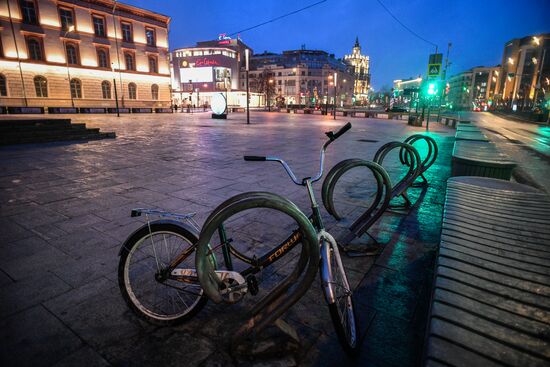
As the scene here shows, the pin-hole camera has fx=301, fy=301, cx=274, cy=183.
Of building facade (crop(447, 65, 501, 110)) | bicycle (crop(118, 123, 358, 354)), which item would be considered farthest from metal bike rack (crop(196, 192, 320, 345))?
building facade (crop(447, 65, 501, 110))

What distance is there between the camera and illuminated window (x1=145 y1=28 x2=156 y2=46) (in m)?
48.3

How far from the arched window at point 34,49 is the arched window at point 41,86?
235 cm

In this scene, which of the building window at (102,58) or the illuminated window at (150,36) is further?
the illuminated window at (150,36)

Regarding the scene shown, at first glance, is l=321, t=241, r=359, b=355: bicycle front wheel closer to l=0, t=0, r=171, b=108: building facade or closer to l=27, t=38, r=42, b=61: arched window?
l=0, t=0, r=171, b=108: building facade

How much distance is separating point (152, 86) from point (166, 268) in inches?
2087

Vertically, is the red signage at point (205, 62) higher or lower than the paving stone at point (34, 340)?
higher

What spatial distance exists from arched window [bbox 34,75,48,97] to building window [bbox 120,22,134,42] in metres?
13.2

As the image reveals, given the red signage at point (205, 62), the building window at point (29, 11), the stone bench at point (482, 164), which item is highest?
the red signage at point (205, 62)

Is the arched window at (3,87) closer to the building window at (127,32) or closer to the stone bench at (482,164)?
the building window at (127,32)

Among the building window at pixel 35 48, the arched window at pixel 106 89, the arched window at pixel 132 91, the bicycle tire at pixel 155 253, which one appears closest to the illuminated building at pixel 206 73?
the arched window at pixel 132 91

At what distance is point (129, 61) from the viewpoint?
4612cm

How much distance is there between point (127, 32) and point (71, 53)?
9193mm

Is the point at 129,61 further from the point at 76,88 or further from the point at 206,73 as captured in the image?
the point at 206,73

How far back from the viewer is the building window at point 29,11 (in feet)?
117
